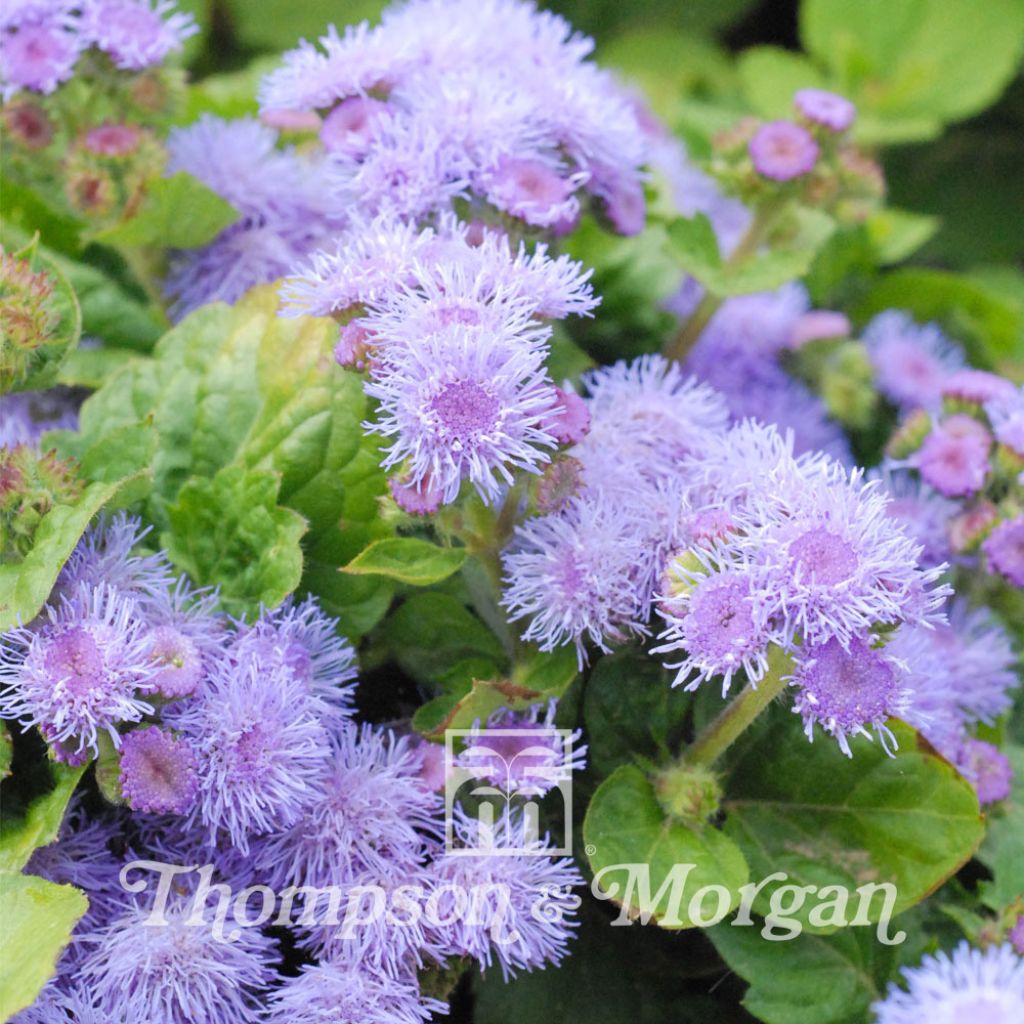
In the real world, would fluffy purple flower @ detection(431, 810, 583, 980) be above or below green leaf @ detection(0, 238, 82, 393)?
below

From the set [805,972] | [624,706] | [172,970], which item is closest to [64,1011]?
[172,970]

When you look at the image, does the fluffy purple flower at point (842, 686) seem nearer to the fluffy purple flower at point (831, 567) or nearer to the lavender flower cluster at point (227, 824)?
the fluffy purple flower at point (831, 567)

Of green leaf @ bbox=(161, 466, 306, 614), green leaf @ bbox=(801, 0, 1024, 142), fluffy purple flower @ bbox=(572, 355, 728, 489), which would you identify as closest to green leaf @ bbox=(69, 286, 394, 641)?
green leaf @ bbox=(161, 466, 306, 614)

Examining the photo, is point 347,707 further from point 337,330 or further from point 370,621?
point 337,330

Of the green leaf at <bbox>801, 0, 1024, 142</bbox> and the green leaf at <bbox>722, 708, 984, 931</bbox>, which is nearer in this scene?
the green leaf at <bbox>722, 708, 984, 931</bbox>

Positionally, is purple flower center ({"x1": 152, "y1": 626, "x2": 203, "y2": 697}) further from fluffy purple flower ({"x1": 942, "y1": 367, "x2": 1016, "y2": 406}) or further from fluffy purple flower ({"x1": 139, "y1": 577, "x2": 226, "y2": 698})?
fluffy purple flower ({"x1": 942, "y1": 367, "x2": 1016, "y2": 406})

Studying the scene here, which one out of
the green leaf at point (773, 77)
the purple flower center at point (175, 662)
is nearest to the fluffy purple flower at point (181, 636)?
the purple flower center at point (175, 662)

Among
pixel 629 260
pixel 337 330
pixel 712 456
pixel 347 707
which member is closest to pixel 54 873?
pixel 347 707
